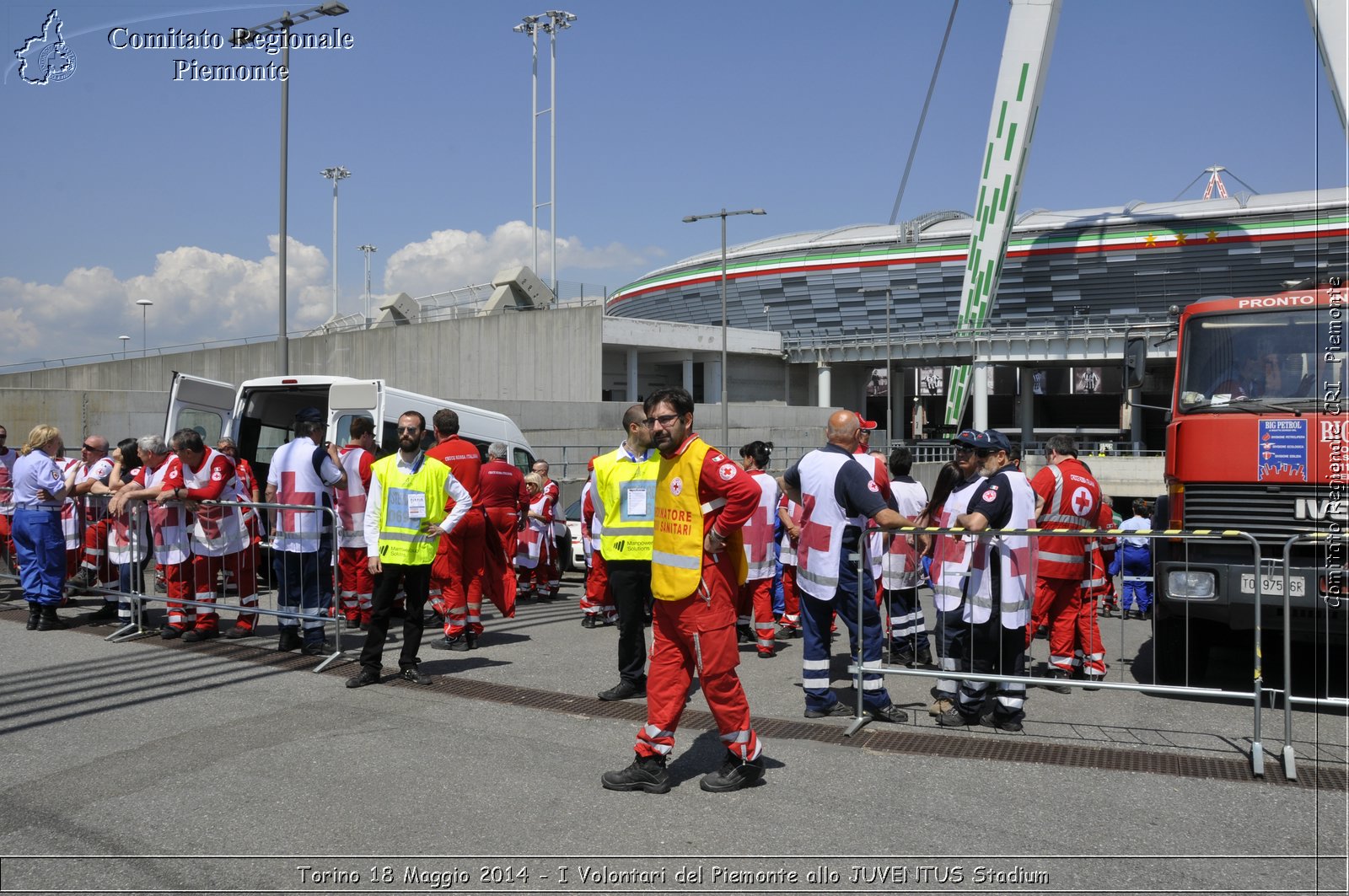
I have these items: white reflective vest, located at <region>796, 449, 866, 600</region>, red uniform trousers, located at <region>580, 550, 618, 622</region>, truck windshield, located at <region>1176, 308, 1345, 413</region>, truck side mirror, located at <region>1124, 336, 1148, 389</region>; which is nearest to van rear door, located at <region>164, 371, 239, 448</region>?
red uniform trousers, located at <region>580, 550, 618, 622</region>

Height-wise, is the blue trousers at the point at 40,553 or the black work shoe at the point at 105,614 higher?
the blue trousers at the point at 40,553

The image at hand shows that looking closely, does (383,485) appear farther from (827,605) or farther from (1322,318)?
(1322,318)

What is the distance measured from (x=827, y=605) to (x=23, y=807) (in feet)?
14.7

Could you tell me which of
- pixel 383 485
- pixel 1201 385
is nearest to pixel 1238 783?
pixel 1201 385

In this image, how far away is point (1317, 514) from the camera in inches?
284

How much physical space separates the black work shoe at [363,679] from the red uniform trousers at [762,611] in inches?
127

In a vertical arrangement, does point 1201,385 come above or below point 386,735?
above

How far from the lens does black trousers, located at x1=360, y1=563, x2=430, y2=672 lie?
761cm

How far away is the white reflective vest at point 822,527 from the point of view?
6.82m

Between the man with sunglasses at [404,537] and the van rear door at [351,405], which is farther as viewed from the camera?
the van rear door at [351,405]

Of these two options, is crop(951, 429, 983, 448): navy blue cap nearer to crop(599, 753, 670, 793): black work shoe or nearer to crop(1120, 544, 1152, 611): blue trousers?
crop(599, 753, 670, 793): black work shoe

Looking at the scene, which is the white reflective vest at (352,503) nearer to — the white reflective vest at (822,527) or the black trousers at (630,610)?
the black trousers at (630,610)

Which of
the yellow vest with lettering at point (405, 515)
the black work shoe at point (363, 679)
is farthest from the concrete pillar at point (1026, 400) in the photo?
the black work shoe at point (363, 679)

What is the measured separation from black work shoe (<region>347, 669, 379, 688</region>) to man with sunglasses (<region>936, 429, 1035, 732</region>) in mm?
3935
